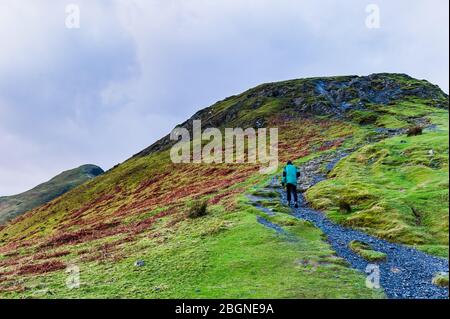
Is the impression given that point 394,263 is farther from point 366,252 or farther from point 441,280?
point 441,280

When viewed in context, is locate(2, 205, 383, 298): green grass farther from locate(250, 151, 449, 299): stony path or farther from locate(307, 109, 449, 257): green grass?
locate(307, 109, 449, 257): green grass

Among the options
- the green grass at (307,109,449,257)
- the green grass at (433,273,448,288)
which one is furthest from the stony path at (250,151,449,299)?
the green grass at (307,109,449,257)

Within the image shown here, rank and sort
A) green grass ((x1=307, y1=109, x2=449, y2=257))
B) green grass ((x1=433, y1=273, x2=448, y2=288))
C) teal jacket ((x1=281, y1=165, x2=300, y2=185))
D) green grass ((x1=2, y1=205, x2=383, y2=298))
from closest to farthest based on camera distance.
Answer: green grass ((x1=2, y1=205, x2=383, y2=298)), green grass ((x1=433, y1=273, x2=448, y2=288)), green grass ((x1=307, y1=109, x2=449, y2=257)), teal jacket ((x1=281, y1=165, x2=300, y2=185))

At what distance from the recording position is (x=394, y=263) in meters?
22.1

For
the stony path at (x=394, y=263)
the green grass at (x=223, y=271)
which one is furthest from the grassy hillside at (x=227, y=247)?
the stony path at (x=394, y=263)

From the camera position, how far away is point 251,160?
7956cm

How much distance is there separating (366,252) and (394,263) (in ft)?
5.60

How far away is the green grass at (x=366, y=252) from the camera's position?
22.6 metres

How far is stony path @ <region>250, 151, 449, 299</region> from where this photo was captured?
59.1ft

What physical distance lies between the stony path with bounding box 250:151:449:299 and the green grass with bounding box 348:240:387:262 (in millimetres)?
290

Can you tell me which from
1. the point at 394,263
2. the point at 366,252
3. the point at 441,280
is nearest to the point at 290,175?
the point at 366,252

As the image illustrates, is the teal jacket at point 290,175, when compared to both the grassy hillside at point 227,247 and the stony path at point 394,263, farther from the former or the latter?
the stony path at point 394,263

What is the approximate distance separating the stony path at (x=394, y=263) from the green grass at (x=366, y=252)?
290 mm

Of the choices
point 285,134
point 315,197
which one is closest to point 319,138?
point 285,134
